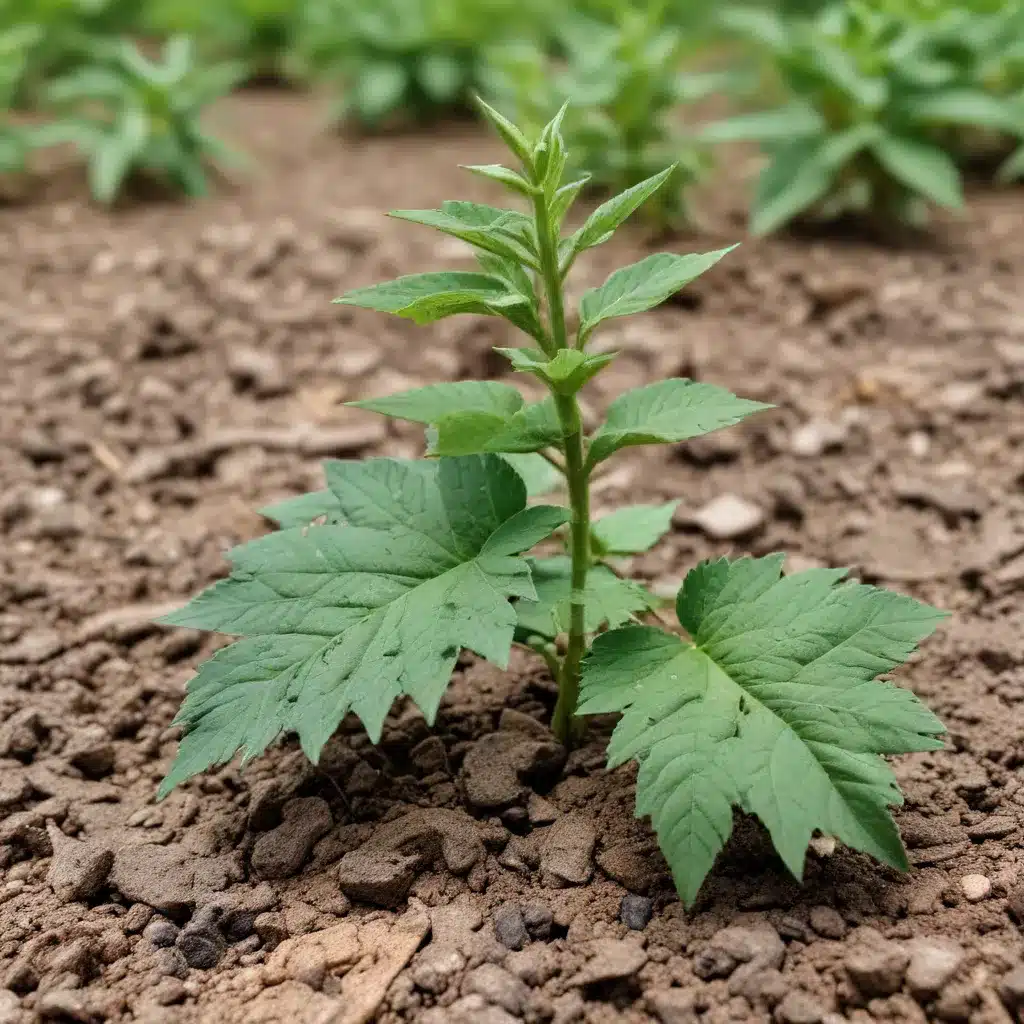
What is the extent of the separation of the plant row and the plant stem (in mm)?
1971

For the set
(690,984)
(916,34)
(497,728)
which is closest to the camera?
(690,984)

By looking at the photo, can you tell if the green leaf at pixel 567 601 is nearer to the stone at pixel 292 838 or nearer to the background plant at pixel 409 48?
the stone at pixel 292 838

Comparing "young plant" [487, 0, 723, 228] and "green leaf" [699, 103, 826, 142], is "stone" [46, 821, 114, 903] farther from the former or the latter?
"green leaf" [699, 103, 826, 142]

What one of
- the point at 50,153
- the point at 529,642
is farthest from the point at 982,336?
the point at 50,153

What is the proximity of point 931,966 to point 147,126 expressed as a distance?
158 inches

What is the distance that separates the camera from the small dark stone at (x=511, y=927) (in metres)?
1.70

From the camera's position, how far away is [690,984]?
1606 millimetres

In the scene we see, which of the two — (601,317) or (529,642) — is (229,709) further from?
(601,317)

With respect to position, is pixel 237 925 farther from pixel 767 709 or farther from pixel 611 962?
pixel 767 709

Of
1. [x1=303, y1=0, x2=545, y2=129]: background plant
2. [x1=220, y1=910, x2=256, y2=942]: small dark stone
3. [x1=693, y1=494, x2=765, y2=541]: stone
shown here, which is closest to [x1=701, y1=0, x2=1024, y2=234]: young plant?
[x1=693, y1=494, x2=765, y2=541]: stone

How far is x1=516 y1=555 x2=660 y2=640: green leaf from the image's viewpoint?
1.87 metres

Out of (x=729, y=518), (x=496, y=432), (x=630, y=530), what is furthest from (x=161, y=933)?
(x=729, y=518)

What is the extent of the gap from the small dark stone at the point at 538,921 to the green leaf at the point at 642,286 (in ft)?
2.90

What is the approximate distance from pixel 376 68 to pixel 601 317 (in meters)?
3.81
